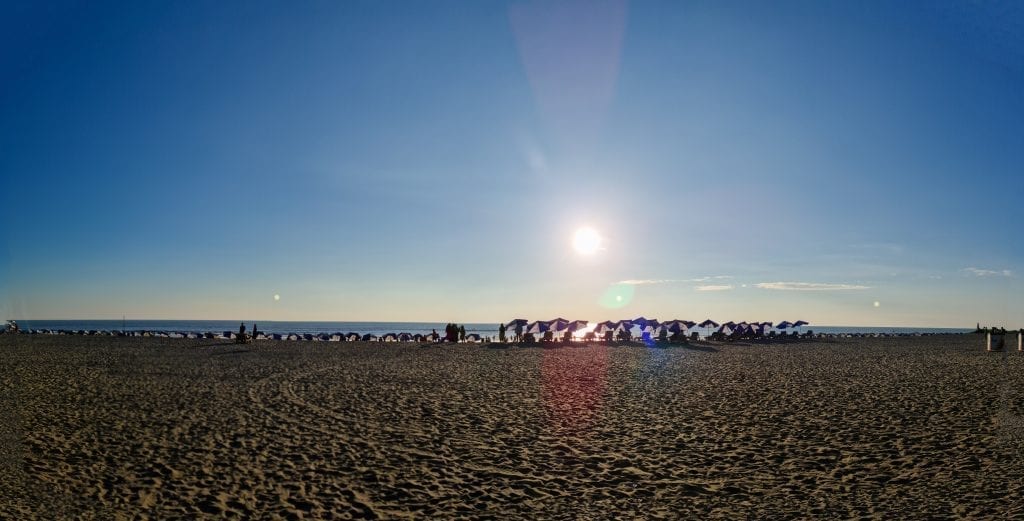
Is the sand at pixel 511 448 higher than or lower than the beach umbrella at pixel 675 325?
lower

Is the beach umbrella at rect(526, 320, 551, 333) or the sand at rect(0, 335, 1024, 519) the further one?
the beach umbrella at rect(526, 320, 551, 333)

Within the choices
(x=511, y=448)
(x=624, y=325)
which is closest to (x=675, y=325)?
(x=624, y=325)

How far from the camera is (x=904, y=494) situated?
7.92 metres

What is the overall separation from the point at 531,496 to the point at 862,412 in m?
10.4

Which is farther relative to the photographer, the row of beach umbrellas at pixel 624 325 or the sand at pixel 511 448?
the row of beach umbrellas at pixel 624 325

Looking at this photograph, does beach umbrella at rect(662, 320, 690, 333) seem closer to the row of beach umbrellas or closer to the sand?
the row of beach umbrellas

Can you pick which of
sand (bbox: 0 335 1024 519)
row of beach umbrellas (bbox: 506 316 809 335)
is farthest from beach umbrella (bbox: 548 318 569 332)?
sand (bbox: 0 335 1024 519)

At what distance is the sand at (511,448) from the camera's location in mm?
7738

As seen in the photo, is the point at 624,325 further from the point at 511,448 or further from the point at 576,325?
the point at 511,448

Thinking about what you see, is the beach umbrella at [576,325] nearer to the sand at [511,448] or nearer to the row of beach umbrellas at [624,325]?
the row of beach umbrellas at [624,325]

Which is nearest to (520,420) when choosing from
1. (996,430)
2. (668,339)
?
(996,430)

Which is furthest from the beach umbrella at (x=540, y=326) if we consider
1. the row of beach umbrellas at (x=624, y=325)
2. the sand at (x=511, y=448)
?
the sand at (x=511, y=448)

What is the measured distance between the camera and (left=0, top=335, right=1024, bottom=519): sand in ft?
25.4

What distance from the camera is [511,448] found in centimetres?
1072
